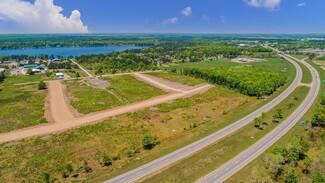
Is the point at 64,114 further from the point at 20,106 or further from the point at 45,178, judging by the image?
the point at 45,178

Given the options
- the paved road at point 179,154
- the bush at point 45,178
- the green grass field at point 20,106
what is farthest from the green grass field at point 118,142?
the green grass field at point 20,106

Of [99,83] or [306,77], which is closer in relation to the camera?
[99,83]

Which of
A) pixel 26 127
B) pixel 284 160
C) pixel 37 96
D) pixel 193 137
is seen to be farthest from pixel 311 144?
pixel 37 96

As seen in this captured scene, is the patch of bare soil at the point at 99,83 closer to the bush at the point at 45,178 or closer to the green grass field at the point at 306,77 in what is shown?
the bush at the point at 45,178

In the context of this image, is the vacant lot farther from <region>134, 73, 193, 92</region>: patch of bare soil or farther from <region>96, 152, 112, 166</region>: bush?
<region>134, 73, 193, 92</region>: patch of bare soil

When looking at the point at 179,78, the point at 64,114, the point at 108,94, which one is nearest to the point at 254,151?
the point at 64,114
